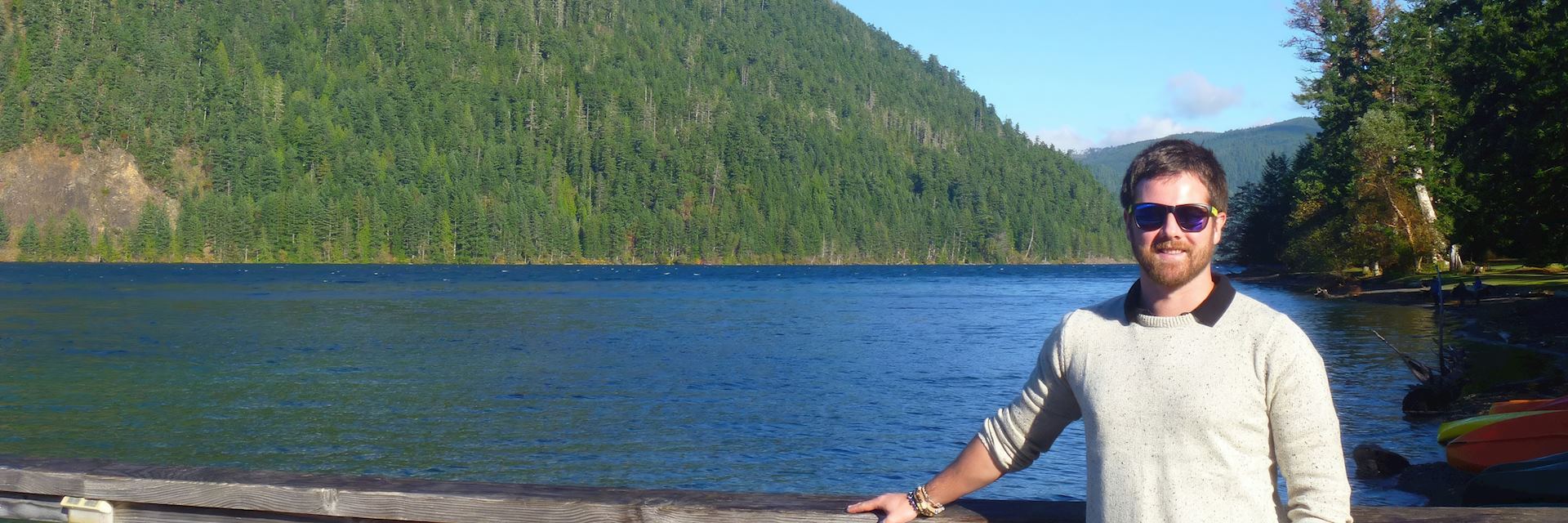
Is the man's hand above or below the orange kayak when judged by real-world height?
above

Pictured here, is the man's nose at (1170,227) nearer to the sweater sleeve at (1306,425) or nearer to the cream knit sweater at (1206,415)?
the cream knit sweater at (1206,415)

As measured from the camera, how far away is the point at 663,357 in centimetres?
3678

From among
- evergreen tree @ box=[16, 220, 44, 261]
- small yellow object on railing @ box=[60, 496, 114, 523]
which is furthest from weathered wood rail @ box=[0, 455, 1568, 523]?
evergreen tree @ box=[16, 220, 44, 261]

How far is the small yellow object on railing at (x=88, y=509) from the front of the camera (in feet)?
13.6

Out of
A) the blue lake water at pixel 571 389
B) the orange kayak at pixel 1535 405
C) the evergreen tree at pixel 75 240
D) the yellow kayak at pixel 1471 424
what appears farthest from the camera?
the evergreen tree at pixel 75 240

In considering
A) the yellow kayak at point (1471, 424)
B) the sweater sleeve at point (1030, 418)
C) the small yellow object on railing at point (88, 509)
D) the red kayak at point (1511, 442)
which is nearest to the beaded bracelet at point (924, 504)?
the sweater sleeve at point (1030, 418)

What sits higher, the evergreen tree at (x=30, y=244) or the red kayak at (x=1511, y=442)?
the evergreen tree at (x=30, y=244)

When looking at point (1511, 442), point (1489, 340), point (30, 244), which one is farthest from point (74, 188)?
point (1511, 442)

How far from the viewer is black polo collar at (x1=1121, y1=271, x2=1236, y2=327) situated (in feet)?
10.8

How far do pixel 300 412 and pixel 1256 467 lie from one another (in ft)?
77.5

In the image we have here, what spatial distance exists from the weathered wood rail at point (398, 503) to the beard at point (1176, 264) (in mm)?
743

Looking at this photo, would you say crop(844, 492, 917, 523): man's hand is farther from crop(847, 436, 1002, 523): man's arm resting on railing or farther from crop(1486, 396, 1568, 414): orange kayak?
crop(1486, 396, 1568, 414): orange kayak

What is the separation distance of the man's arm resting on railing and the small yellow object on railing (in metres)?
2.59

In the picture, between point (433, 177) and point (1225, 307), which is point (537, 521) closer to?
point (1225, 307)
